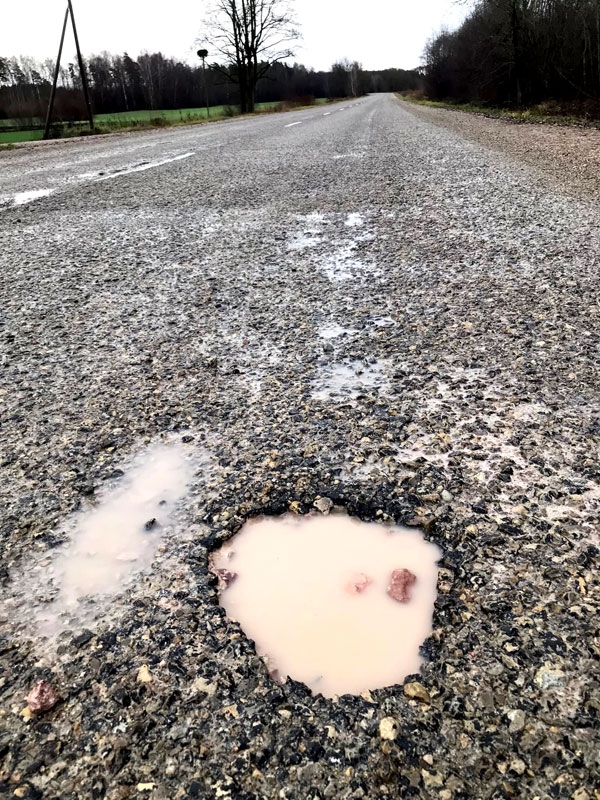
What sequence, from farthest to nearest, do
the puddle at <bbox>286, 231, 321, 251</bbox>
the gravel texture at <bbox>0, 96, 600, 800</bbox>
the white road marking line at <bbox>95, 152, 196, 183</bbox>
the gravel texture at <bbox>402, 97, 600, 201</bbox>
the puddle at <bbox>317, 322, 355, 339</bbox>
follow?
the white road marking line at <bbox>95, 152, 196, 183</bbox>
the gravel texture at <bbox>402, 97, 600, 201</bbox>
the puddle at <bbox>286, 231, 321, 251</bbox>
the puddle at <bbox>317, 322, 355, 339</bbox>
the gravel texture at <bbox>0, 96, 600, 800</bbox>

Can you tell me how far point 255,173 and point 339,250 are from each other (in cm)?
412

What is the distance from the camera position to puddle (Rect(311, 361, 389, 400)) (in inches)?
71.2

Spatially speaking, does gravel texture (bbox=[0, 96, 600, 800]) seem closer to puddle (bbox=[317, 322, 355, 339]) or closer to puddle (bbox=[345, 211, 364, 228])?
puddle (bbox=[317, 322, 355, 339])

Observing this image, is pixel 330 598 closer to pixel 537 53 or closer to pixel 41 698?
pixel 41 698

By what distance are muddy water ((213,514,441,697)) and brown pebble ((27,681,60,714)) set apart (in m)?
0.34

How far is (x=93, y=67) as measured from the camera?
64.6m

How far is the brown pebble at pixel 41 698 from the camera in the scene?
89 cm

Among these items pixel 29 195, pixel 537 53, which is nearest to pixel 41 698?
pixel 29 195

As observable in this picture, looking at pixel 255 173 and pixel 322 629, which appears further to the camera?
pixel 255 173

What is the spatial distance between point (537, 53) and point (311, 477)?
27.9m

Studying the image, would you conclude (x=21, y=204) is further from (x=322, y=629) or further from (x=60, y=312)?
(x=322, y=629)

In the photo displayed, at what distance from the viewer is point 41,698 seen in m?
0.90

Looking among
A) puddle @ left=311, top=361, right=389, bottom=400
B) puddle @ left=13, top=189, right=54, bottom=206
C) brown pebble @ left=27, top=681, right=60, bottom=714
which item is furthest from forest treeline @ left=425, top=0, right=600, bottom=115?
brown pebble @ left=27, top=681, right=60, bottom=714

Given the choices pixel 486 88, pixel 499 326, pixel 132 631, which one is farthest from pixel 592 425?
pixel 486 88
